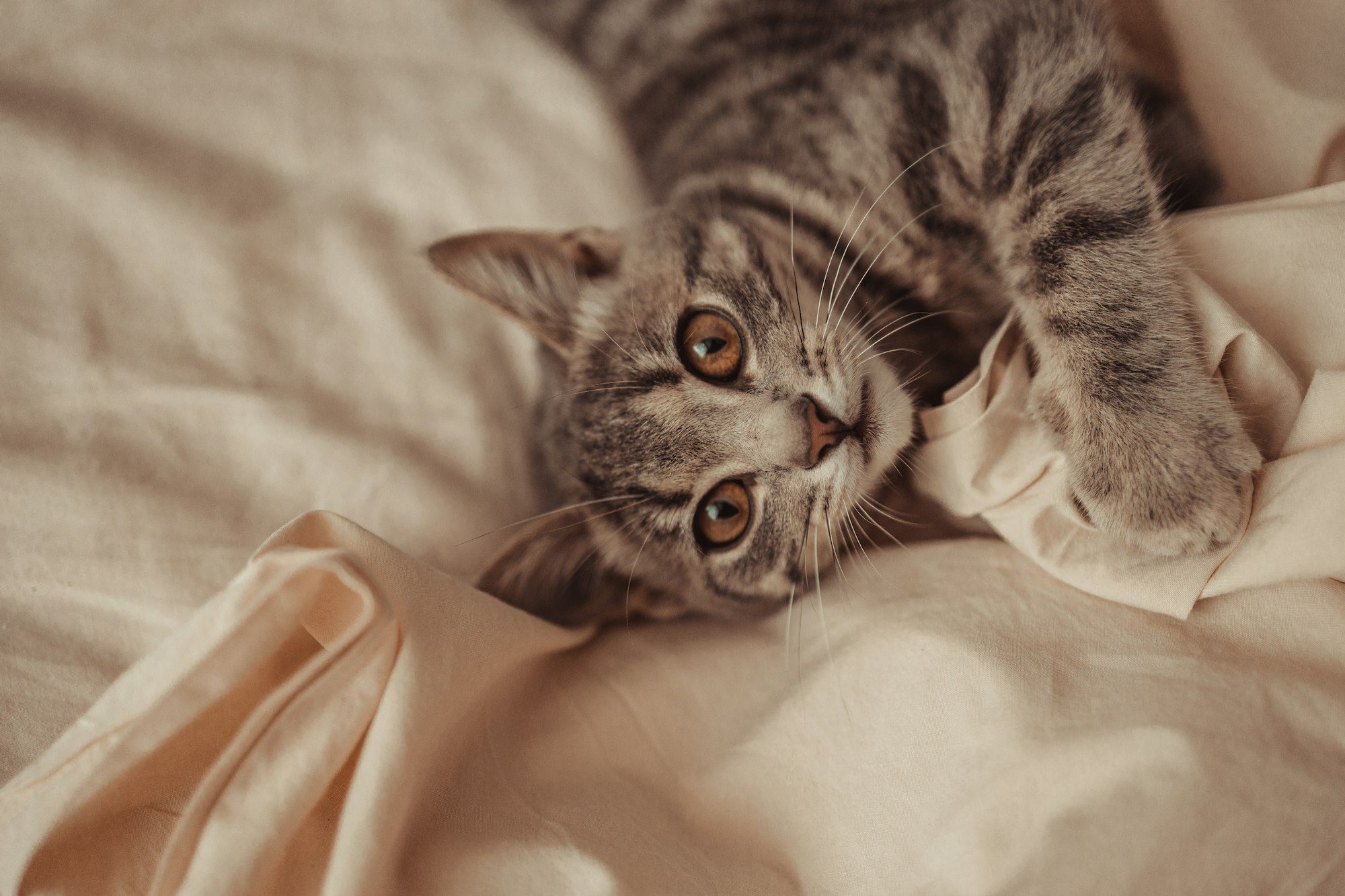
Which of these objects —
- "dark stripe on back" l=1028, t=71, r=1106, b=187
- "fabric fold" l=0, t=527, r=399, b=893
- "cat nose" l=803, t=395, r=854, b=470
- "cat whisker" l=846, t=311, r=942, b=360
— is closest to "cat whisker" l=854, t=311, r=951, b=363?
"cat whisker" l=846, t=311, r=942, b=360

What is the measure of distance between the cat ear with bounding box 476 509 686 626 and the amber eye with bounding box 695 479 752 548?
128mm

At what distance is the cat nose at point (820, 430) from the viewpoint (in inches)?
39.0

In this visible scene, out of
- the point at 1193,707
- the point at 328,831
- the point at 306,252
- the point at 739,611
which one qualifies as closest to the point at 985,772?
the point at 1193,707

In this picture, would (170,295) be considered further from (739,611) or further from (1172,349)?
(1172,349)

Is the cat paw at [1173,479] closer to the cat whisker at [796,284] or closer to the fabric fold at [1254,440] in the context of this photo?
the fabric fold at [1254,440]

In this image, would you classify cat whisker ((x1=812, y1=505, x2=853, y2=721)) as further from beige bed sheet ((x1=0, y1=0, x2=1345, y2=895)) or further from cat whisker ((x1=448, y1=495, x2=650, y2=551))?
cat whisker ((x1=448, y1=495, x2=650, y2=551))

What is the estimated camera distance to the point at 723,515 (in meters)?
1.12

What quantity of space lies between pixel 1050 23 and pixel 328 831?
136 cm

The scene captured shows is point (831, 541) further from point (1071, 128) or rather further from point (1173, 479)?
point (1071, 128)

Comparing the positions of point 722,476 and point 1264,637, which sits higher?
point 722,476

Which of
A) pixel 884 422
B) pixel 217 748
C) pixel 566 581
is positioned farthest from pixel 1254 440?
pixel 217 748

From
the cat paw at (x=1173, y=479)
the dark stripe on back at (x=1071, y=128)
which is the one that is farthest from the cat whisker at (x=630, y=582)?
the dark stripe on back at (x=1071, y=128)

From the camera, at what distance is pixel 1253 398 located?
967 millimetres

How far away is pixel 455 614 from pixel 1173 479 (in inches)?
33.0
